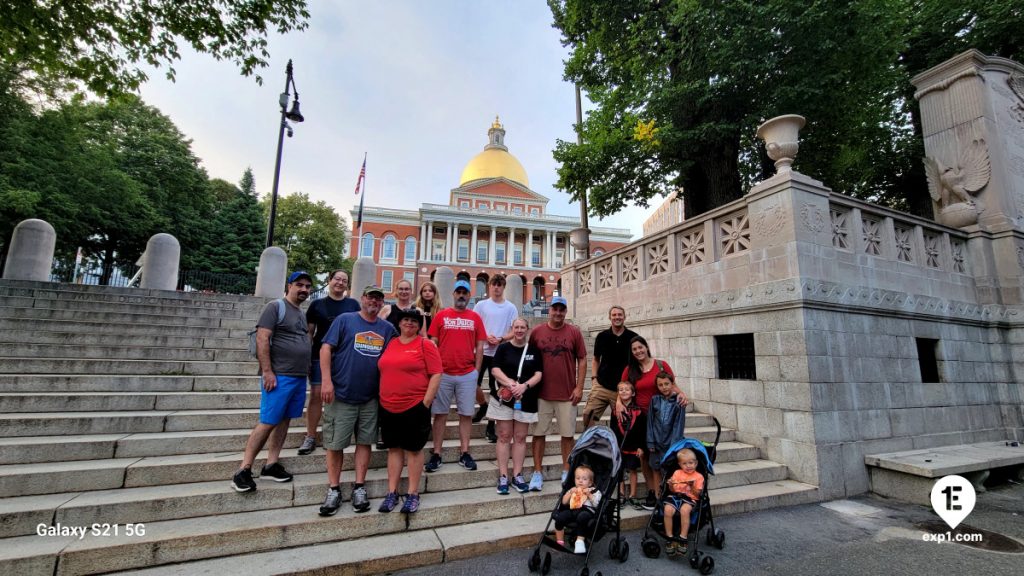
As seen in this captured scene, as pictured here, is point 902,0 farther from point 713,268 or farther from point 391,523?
point 391,523

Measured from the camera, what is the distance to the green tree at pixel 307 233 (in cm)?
3697

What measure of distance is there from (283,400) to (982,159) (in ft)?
40.4

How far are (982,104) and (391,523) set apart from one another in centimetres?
1235

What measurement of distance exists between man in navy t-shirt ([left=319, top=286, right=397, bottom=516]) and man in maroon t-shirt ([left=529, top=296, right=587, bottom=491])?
5.81 ft

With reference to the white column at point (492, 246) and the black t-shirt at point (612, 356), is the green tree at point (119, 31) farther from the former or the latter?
the white column at point (492, 246)

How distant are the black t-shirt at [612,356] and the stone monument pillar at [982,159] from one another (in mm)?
7781

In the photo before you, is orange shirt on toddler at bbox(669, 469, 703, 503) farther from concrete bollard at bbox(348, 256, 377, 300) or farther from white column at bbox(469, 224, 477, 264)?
white column at bbox(469, 224, 477, 264)

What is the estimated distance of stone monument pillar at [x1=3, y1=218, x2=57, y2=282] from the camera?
936cm

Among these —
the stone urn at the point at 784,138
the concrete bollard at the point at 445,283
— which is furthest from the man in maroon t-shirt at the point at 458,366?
the concrete bollard at the point at 445,283

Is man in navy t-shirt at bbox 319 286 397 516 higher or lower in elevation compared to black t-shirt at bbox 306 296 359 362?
lower

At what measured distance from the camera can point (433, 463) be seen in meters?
4.61

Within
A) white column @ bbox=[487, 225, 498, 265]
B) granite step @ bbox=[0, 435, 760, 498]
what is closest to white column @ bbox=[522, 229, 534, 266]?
white column @ bbox=[487, 225, 498, 265]

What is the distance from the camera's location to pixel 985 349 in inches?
297

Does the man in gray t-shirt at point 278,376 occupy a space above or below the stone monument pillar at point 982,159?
A: below
